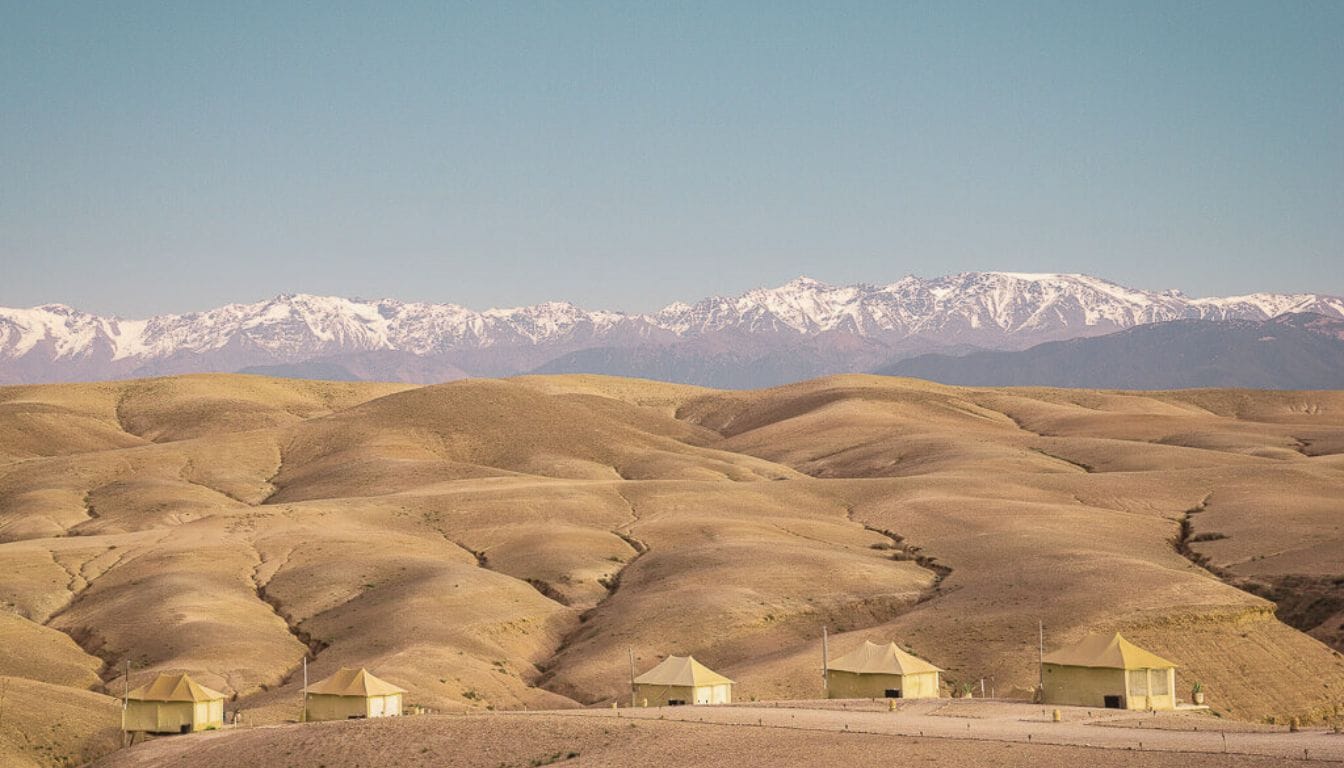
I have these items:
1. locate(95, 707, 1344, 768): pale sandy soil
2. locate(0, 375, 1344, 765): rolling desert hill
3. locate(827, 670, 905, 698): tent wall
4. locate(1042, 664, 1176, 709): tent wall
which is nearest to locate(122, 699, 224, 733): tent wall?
locate(0, 375, 1344, 765): rolling desert hill

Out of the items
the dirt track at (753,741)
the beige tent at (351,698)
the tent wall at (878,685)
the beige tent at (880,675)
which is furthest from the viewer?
the beige tent at (880,675)

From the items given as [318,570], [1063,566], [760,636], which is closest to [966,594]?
[1063,566]

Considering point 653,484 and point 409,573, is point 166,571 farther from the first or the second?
point 653,484

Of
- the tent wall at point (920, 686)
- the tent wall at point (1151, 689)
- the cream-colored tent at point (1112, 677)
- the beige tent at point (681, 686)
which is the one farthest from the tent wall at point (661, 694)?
the tent wall at point (1151, 689)

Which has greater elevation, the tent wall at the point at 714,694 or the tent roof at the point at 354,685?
the tent roof at the point at 354,685

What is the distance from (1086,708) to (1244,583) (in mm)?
43033

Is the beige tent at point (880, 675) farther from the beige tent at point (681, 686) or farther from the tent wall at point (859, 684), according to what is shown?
the beige tent at point (681, 686)

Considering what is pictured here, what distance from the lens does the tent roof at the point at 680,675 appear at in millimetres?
83875

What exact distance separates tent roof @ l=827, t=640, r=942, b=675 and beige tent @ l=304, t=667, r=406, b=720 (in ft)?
74.4

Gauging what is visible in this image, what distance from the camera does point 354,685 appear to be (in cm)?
7988

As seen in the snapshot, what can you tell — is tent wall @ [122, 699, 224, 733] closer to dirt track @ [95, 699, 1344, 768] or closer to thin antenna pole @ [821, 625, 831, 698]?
dirt track @ [95, 699, 1344, 768]

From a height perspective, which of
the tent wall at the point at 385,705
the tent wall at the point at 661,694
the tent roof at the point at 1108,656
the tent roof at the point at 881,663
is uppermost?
the tent roof at the point at 1108,656

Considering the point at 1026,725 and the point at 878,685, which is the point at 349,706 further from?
the point at 1026,725

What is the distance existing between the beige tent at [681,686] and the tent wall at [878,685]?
18.3 ft
